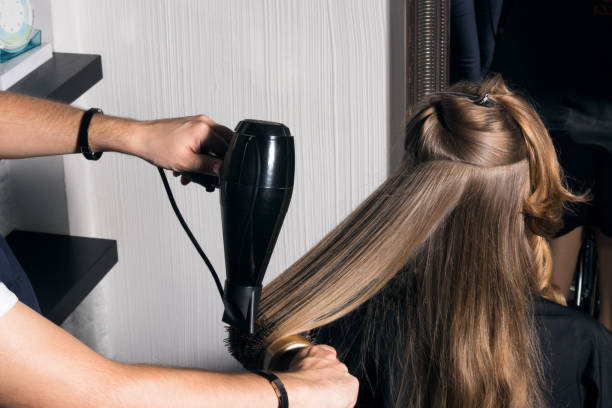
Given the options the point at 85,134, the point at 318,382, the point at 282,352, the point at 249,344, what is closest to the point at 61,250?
the point at 85,134

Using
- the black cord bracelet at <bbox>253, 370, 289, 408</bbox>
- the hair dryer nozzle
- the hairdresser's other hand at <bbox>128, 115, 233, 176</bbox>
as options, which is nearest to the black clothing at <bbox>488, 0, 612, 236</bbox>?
the hairdresser's other hand at <bbox>128, 115, 233, 176</bbox>

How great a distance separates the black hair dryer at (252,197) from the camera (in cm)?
72

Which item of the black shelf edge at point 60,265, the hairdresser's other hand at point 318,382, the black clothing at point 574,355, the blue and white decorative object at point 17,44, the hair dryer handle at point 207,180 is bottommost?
the black clothing at point 574,355

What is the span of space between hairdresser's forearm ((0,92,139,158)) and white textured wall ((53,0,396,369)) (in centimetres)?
48

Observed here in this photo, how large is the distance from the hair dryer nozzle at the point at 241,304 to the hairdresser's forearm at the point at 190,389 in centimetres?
13

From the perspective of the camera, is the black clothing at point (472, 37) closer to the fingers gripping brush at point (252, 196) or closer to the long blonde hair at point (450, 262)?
the long blonde hair at point (450, 262)

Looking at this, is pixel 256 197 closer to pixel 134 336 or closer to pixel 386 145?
pixel 386 145

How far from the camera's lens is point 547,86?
1.30 metres

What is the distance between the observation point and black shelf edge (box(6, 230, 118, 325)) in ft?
3.76

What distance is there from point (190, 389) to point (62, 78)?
0.75 m

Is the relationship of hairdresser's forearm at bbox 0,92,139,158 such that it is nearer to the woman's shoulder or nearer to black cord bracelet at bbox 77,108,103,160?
black cord bracelet at bbox 77,108,103,160

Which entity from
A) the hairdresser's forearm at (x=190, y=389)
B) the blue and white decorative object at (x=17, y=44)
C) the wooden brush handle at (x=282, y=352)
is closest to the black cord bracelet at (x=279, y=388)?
the hairdresser's forearm at (x=190, y=389)

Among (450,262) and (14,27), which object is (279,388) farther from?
(14,27)

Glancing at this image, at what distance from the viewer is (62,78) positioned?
3.91 feet
